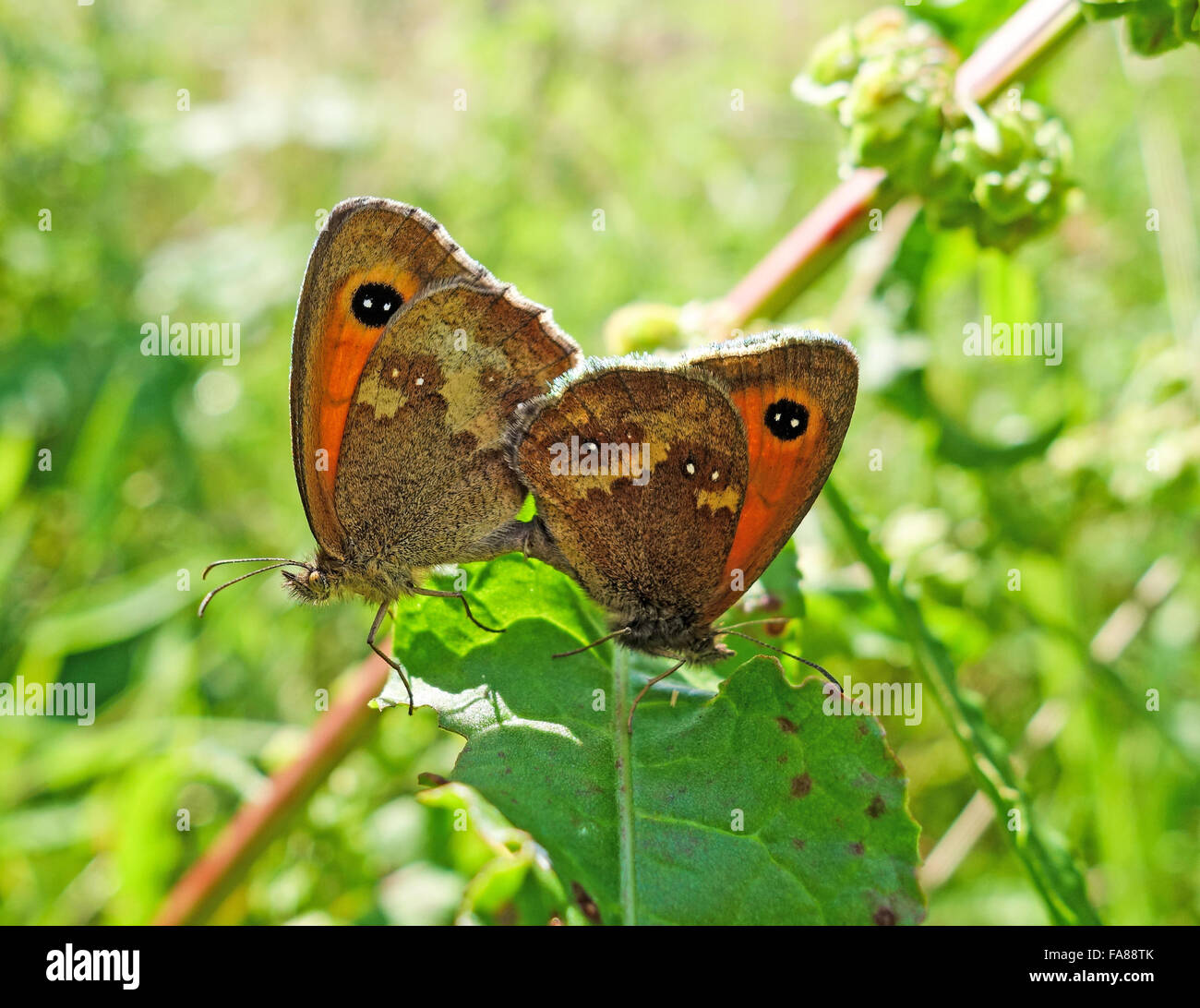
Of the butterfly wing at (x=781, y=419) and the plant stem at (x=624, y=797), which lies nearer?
the plant stem at (x=624, y=797)

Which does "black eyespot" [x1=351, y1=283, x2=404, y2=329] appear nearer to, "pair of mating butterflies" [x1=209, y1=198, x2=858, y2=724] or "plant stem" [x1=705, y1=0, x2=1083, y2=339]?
"pair of mating butterflies" [x1=209, y1=198, x2=858, y2=724]

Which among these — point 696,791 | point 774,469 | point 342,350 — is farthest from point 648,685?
point 342,350

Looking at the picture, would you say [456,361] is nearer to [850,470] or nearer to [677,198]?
[850,470]

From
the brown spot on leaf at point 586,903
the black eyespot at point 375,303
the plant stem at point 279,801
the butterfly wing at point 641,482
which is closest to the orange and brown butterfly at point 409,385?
the black eyespot at point 375,303

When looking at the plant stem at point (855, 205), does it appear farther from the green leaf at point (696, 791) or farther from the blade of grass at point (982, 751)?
the green leaf at point (696, 791)

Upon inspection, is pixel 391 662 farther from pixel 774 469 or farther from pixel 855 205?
pixel 855 205

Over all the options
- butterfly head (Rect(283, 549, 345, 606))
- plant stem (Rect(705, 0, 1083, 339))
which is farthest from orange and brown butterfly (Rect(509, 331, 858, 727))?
butterfly head (Rect(283, 549, 345, 606))
